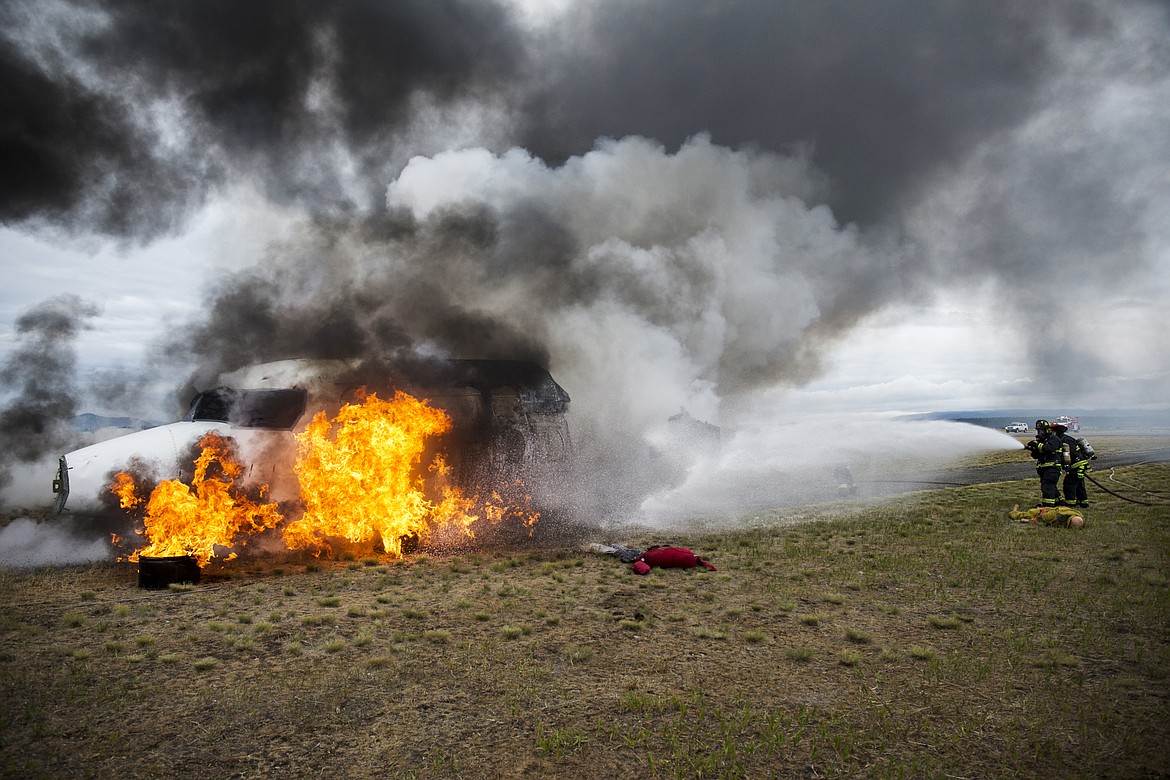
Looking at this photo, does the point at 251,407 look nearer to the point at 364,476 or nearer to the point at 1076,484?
the point at 364,476

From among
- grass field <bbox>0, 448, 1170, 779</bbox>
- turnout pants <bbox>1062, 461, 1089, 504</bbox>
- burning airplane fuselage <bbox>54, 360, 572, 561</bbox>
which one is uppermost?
burning airplane fuselage <bbox>54, 360, 572, 561</bbox>

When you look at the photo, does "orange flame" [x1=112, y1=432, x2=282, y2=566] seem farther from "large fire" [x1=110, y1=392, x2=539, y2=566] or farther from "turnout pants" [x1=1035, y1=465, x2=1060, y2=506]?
"turnout pants" [x1=1035, y1=465, x2=1060, y2=506]

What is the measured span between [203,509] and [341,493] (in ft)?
7.21

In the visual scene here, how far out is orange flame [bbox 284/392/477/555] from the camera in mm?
11055

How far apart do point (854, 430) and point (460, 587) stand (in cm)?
2309

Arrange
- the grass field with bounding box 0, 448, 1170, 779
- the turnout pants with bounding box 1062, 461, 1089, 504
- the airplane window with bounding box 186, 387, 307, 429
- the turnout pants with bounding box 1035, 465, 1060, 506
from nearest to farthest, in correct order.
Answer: the grass field with bounding box 0, 448, 1170, 779
the airplane window with bounding box 186, 387, 307, 429
the turnout pants with bounding box 1035, 465, 1060, 506
the turnout pants with bounding box 1062, 461, 1089, 504

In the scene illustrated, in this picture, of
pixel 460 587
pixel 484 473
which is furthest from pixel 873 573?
pixel 484 473

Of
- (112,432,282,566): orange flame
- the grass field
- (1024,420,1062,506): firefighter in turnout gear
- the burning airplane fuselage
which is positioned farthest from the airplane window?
(1024,420,1062,506): firefighter in turnout gear

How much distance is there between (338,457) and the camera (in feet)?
36.9

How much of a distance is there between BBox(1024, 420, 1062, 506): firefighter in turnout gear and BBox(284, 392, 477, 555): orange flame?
16124 mm

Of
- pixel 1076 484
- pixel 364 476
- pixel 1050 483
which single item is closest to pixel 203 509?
pixel 364 476

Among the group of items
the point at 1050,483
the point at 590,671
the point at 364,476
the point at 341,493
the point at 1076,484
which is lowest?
the point at 590,671

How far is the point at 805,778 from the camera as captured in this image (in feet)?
13.9

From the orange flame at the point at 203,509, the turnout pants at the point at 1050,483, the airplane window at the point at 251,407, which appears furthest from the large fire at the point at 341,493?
the turnout pants at the point at 1050,483
